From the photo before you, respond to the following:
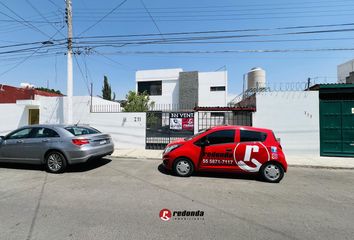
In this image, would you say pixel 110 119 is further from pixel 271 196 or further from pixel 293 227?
pixel 293 227

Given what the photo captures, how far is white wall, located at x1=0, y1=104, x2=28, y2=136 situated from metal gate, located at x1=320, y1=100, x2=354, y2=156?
1744 cm

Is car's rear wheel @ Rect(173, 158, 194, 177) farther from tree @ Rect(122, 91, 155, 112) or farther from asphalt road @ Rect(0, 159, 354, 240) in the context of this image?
tree @ Rect(122, 91, 155, 112)

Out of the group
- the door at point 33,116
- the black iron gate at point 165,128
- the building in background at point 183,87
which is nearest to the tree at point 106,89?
the building in background at point 183,87

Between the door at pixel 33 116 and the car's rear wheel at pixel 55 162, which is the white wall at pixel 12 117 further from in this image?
the car's rear wheel at pixel 55 162

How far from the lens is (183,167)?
6094mm

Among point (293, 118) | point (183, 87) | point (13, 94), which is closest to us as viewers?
point (293, 118)

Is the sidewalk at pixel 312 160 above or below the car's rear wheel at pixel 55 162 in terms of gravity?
below

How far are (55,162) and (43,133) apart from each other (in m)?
1.15

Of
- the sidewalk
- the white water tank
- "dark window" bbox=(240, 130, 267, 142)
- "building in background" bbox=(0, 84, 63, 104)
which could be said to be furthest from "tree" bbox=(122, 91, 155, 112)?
"dark window" bbox=(240, 130, 267, 142)

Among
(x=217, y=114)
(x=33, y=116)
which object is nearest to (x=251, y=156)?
Result: (x=217, y=114)

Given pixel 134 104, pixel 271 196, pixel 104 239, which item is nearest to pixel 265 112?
pixel 271 196

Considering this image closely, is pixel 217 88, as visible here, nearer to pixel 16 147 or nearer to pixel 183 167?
pixel 183 167

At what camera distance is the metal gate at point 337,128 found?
9.38m

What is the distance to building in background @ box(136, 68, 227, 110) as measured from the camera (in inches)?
1071
